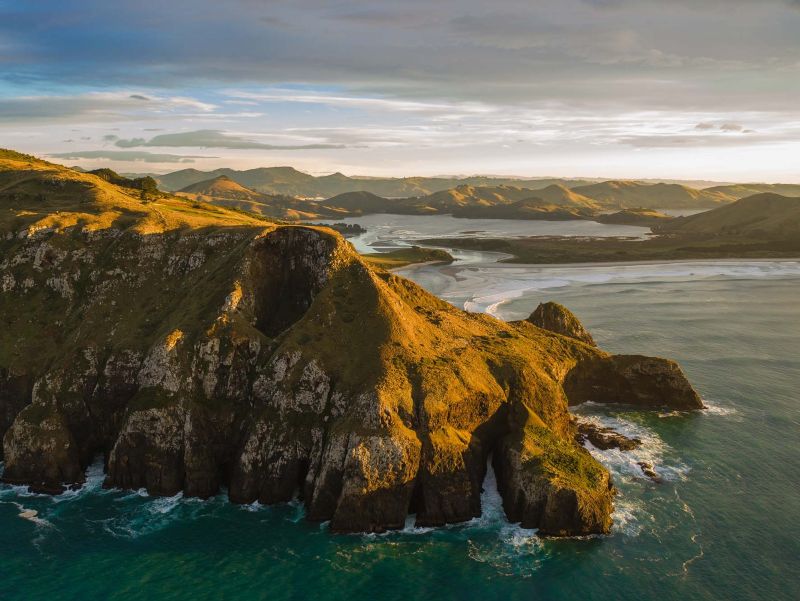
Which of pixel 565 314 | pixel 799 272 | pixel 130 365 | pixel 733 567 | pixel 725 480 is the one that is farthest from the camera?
pixel 799 272

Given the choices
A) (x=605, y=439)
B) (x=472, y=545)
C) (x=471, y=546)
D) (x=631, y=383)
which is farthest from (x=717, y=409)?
(x=471, y=546)

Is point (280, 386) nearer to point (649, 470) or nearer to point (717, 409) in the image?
point (649, 470)

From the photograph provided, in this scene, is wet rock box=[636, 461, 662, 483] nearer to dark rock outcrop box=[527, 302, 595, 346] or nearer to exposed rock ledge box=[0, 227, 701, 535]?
exposed rock ledge box=[0, 227, 701, 535]

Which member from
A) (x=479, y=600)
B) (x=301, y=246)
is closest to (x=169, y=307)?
(x=301, y=246)

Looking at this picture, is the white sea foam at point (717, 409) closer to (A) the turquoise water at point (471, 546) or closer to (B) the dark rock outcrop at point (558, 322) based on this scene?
(A) the turquoise water at point (471, 546)

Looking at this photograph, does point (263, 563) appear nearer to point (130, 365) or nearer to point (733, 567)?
point (130, 365)

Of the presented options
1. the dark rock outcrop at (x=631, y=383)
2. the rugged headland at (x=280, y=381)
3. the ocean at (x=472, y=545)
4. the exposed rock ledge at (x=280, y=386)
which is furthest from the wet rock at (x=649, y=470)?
the dark rock outcrop at (x=631, y=383)
